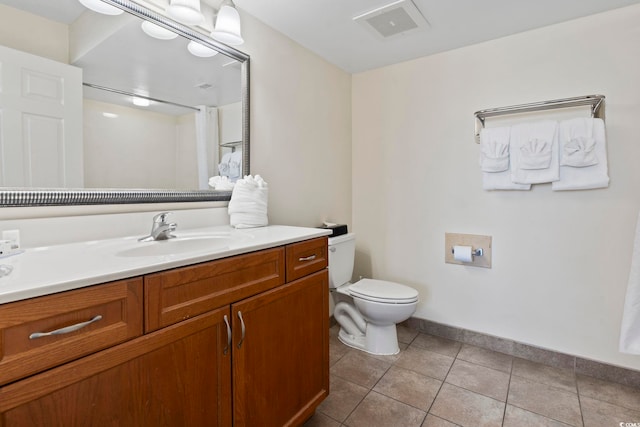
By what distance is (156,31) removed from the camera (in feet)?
4.66

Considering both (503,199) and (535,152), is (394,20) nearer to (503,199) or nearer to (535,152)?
(535,152)

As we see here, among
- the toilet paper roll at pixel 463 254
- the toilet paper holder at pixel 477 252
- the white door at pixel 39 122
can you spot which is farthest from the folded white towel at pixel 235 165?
the toilet paper holder at pixel 477 252

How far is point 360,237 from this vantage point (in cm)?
273

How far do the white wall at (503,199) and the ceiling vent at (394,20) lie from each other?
47 cm

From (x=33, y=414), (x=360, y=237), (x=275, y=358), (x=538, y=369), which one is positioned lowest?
(x=538, y=369)

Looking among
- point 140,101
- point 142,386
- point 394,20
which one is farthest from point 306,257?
point 394,20

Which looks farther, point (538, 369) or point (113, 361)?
point (538, 369)

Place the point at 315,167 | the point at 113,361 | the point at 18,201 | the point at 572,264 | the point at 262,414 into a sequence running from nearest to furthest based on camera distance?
1. the point at 113,361
2. the point at 18,201
3. the point at 262,414
4. the point at 572,264
5. the point at 315,167

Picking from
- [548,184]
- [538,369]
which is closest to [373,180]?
[548,184]

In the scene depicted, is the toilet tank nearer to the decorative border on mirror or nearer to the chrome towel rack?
the decorative border on mirror

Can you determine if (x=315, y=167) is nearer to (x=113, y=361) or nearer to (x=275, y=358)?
(x=275, y=358)

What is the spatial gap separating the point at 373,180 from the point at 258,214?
4.20 feet

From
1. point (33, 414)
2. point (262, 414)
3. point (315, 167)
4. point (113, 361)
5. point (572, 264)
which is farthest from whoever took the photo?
point (315, 167)

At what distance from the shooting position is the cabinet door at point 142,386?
0.66 meters
